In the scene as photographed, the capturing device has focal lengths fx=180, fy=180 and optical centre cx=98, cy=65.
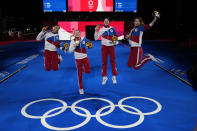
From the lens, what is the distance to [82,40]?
4805 millimetres

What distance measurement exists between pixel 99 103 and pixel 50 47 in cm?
280

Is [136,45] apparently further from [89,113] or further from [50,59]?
[50,59]

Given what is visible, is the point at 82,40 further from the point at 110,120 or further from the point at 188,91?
the point at 188,91

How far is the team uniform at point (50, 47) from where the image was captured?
5965mm

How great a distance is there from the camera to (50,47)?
606cm

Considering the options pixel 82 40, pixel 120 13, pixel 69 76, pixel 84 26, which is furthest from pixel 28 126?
pixel 84 26

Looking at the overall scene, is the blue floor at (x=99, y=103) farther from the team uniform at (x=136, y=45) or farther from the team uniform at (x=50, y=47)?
the team uniform at (x=136, y=45)

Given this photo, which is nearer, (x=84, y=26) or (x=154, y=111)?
(x=154, y=111)

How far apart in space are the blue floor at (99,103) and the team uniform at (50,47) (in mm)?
631

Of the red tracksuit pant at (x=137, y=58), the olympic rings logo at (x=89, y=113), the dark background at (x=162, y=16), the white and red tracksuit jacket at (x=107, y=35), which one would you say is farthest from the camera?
the dark background at (x=162, y=16)

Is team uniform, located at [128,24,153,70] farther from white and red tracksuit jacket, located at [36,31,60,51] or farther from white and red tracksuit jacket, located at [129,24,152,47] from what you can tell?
white and red tracksuit jacket, located at [36,31,60,51]

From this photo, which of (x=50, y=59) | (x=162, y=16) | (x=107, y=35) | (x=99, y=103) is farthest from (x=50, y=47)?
(x=162, y=16)

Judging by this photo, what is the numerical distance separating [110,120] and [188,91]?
2761 mm

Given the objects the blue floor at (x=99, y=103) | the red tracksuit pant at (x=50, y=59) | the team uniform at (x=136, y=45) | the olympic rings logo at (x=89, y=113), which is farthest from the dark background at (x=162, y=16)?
the olympic rings logo at (x=89, y=113)
